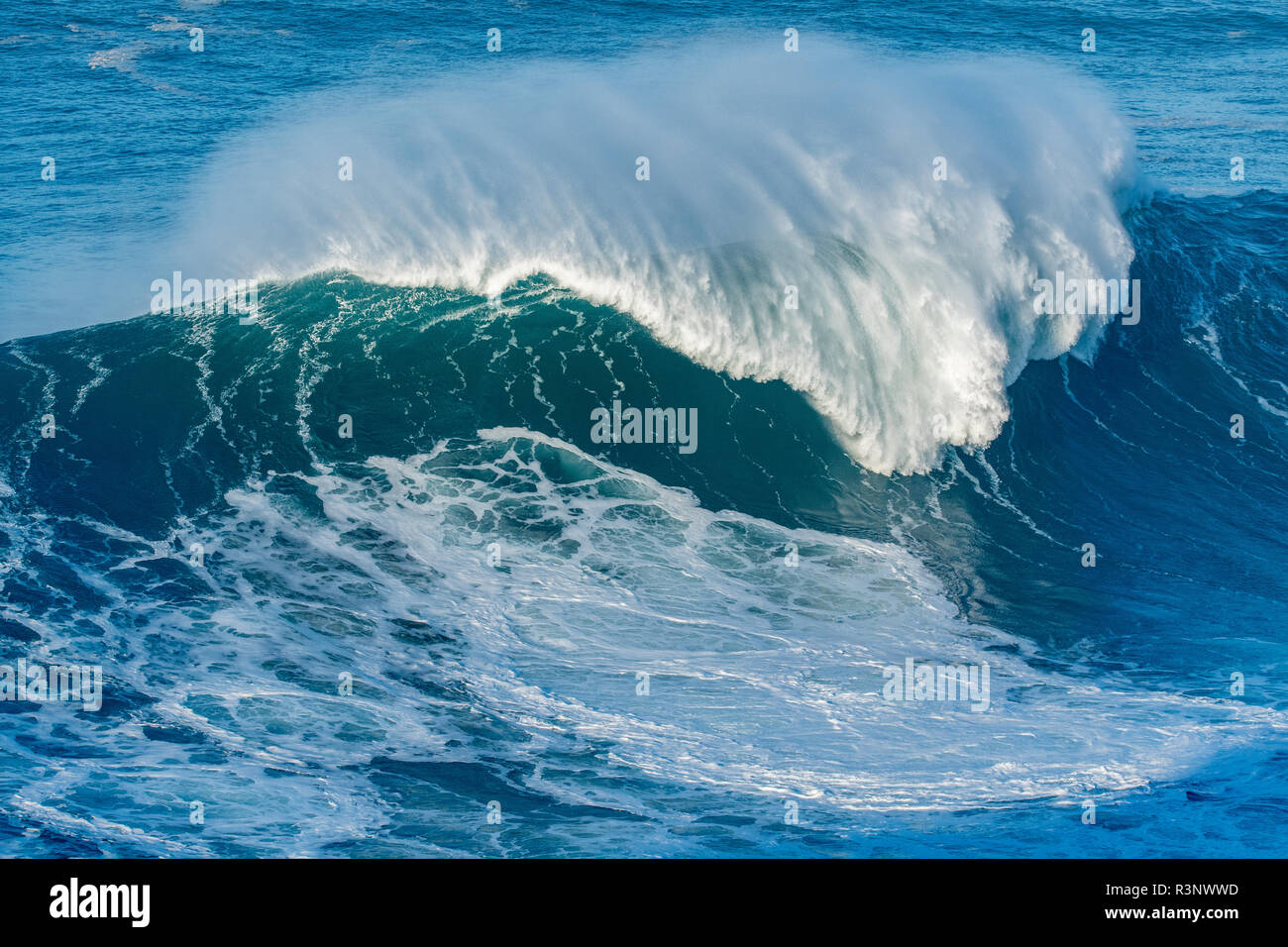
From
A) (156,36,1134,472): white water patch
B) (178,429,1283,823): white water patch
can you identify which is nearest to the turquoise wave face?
(178,429,1283,823): white water patch

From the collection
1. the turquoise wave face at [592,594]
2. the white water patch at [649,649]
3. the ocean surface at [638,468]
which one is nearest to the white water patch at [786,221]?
the ocean surface at [638,468]

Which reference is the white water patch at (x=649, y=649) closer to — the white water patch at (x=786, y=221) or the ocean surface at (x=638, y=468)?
the ocean surface at (x=638, y=468)

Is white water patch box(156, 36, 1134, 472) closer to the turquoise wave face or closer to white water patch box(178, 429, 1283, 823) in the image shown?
the turquoise wave face

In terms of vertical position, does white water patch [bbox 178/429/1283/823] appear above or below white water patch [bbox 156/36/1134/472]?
below

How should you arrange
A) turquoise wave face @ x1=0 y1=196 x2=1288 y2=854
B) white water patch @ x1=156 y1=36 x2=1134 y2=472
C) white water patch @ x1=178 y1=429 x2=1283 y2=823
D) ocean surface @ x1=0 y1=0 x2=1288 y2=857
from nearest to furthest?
1. turquoise wave face @ x1=0 y1=196 x2=1288 y2=854
2. ocean surface @ x1=0 y1=0 x2=1288 y2=857
3. white water patch @ x1=178 y1=429 x2=1283 y2=823
4. white water patch @ x1=156 y1=36 x2=1134 y2=472

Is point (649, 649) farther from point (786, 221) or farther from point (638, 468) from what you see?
point (786, 221)

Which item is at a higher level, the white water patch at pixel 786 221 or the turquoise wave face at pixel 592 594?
the white water patch at pixel 786 221

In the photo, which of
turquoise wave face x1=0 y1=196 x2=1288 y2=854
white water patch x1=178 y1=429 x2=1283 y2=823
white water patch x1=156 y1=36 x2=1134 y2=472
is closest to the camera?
turquoise wave face x1=0 y1=196 x2=1288 y2=854
